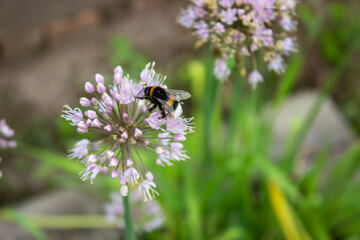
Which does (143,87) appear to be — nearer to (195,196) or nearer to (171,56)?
(195,196)

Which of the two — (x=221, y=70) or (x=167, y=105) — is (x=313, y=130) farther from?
(x=167, y=105)

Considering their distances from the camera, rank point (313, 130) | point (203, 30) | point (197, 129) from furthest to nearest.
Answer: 1. point (313, 130)
2. point (197, 129)
3. point (203, 30)

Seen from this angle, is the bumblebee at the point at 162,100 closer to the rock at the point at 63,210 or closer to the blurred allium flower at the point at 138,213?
the blurred allium flower at the point at 138,213

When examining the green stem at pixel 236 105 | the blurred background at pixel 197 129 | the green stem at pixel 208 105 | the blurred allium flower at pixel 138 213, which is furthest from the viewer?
the blurred background at pixel 197 129

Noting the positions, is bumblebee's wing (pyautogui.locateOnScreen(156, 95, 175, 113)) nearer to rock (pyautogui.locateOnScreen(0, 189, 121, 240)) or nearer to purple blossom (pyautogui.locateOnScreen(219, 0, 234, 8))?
purple blossom (pyautogui.locateOnScreen(219, 0, 234, 8))

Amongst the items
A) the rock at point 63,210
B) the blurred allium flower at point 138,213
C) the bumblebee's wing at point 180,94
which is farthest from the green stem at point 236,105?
the rock at point 63,210

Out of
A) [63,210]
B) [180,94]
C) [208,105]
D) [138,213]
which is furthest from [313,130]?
[180,94]

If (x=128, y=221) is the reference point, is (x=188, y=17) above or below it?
above
